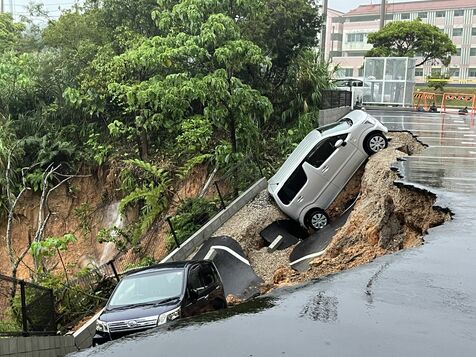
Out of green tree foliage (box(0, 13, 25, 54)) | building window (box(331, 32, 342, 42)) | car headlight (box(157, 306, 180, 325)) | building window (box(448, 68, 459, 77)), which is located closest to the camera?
car headlight (box(157, 306, 180, 325))

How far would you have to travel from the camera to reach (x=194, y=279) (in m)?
8.77

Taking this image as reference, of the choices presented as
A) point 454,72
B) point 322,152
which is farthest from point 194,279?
point 454,72

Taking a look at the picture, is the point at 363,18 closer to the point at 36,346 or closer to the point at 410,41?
the point at 410,41

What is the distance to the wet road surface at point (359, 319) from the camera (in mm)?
3252

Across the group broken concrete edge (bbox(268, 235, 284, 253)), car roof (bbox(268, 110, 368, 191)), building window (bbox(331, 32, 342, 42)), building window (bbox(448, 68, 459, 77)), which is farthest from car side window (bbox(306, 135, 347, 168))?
building window (bbox(331, 32, 342, 42))

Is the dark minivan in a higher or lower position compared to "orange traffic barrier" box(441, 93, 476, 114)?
lower

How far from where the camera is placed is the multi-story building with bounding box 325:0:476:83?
6388 cm

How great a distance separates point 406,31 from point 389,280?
124ft

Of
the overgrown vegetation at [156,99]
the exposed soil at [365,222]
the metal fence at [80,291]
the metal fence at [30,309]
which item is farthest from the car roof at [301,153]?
the metal fence at [30,309]

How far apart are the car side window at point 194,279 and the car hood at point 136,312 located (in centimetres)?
62

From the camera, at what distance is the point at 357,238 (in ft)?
29.8

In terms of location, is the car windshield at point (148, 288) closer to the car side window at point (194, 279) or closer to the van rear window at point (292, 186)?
the car side window at point (194, 279)

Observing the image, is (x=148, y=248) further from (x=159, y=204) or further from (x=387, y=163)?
(x=387, y=163)

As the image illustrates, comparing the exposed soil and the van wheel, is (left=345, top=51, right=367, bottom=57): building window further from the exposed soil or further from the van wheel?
the van wheel
